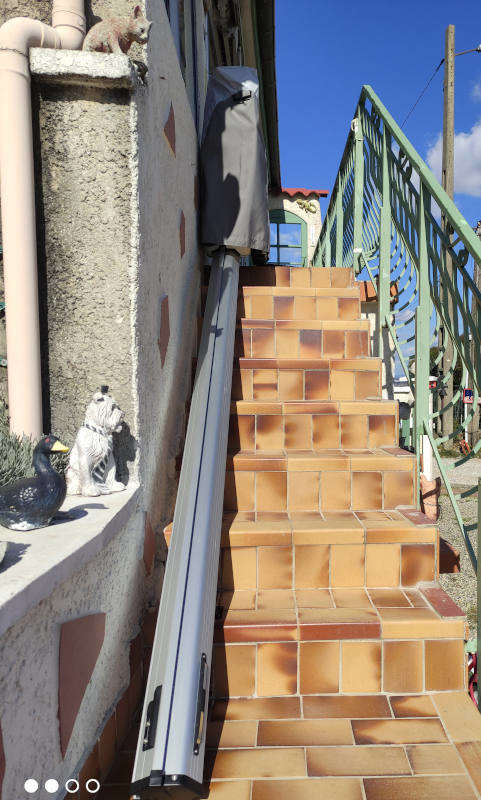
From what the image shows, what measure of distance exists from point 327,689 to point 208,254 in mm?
2518

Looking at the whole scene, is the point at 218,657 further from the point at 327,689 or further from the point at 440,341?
the point at 440,341

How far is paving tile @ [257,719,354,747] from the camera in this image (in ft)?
4.31

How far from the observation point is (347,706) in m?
1.45

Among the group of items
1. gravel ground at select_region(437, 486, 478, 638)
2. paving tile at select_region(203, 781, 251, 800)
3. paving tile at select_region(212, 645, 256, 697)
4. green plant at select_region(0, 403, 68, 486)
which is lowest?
gravel ground at select_region(437, 486, 478, 638)

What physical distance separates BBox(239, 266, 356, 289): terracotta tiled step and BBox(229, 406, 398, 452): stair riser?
1363mm

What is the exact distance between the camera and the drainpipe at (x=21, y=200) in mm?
1374

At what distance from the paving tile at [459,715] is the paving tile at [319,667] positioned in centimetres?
31

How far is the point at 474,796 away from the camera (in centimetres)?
113

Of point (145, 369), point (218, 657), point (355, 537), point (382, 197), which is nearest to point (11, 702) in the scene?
point (218, 657)

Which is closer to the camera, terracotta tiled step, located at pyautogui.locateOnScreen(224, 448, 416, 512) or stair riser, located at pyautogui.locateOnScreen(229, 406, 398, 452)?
terracotta tiled step, located at pyautogui.locateOnScreen(224, 448, 416, 512)

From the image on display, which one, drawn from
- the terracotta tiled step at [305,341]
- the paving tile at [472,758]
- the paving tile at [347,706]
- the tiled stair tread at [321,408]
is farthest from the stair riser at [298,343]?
the paving tile at [472,758]

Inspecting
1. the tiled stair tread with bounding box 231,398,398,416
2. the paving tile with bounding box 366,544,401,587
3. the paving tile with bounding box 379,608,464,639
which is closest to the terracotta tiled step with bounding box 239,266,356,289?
the tiled stair tread with bounding box 231,398,398,416

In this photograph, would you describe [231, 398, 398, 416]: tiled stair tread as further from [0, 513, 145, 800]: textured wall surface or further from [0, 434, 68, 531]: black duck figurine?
[0, 434, 68, 531]: black duck figurine

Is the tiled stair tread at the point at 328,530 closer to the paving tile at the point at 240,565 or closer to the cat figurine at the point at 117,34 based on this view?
the paving tile at the point at 240,565
